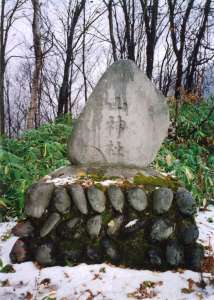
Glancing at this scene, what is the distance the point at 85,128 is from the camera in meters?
3.83

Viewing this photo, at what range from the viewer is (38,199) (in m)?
3.51

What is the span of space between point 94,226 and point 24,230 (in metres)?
0.64

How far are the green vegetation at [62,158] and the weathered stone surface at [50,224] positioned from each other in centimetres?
73

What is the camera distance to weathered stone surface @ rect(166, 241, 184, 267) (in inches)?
136


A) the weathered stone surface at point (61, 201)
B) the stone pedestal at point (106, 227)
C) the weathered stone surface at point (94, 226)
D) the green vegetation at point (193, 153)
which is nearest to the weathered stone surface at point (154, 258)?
the stone pedestal at point (106, 227)

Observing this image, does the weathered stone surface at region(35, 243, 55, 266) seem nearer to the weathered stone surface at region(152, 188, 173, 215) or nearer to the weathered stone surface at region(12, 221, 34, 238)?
the weathered stone surface at region(12, 221, 34, 238)

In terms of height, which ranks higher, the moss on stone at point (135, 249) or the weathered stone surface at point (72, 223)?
the weathered stone surface at point (72, 223)

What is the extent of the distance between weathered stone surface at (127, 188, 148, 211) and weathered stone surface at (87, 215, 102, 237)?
0.35 m

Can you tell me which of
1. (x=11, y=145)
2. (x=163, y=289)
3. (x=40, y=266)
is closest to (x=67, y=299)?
(x=40, y=266)

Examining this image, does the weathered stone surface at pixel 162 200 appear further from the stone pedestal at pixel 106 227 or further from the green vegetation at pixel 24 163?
the green vegetation at pixel 24 163

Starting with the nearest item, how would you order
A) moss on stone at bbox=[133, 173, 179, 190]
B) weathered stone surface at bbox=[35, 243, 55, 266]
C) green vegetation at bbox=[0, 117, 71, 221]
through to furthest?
weathered stone surface at bbox=[35, 243, 55, 266] < moss on stone at bbox=[133, 173, 179, 190] < green vegetation at bbox=[0, 117, 71, 221]

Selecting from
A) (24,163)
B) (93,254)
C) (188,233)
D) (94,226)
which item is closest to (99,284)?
(93,254)

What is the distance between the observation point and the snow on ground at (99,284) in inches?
118

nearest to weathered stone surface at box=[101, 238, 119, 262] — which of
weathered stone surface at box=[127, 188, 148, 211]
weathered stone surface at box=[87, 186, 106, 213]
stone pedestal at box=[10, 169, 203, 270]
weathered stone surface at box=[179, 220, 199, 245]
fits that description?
stone pedestal at box=[10, 169, 203, 270]
